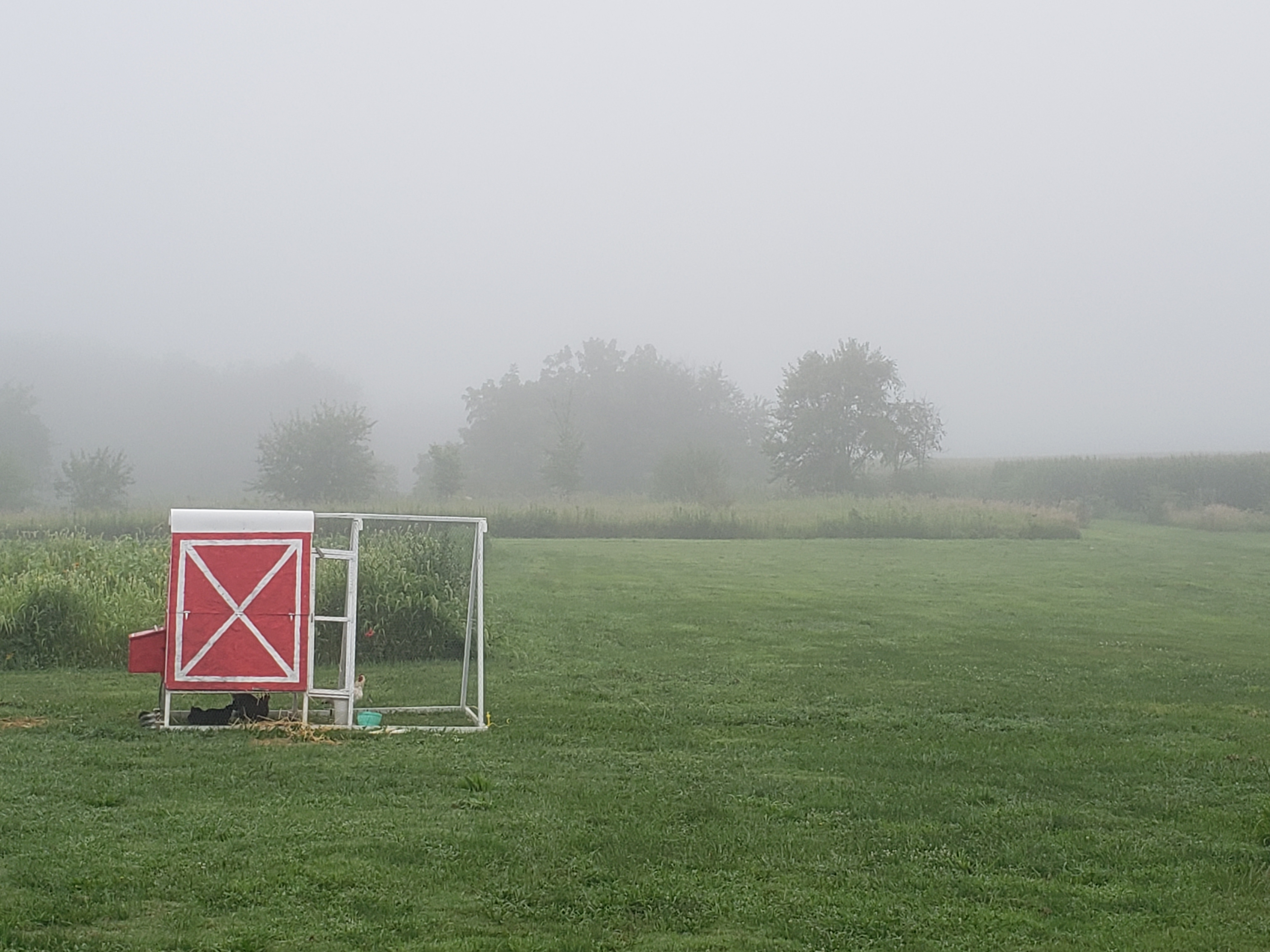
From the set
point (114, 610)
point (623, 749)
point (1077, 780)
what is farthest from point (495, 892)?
point (114, 610)

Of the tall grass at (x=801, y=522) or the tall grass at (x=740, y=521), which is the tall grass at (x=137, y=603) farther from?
the tall grass at (x=801, y=522)

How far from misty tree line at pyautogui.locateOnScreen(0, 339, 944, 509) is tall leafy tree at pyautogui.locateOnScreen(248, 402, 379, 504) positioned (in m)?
0.06

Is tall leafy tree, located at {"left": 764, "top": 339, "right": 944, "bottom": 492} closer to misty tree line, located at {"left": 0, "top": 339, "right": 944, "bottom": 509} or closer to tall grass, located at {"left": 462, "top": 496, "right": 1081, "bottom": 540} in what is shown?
misty tree line, located at {"left": 0, "top": 339, "right": 944, "bottom": 509}

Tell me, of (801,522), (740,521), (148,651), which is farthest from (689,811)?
(801,522)

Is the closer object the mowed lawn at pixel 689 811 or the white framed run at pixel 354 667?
the mowed lawn at pixel 689 811

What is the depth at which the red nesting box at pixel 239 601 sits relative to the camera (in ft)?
27.1

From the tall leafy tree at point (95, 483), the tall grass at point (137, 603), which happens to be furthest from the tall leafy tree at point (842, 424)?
the tall grass at point (137, 603)

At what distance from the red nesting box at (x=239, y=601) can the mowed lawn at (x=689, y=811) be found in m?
0.52

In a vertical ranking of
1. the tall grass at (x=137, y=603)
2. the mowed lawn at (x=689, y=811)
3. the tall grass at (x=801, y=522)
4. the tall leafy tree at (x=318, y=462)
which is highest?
the tall leafy tree at (x=318, y=462)

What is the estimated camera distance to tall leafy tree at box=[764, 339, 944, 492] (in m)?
56.5

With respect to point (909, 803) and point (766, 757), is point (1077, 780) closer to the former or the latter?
point (909, 803)

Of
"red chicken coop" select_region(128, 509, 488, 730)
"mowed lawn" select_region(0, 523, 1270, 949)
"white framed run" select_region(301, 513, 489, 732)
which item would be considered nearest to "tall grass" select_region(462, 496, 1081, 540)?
"mowed lawn" select_region(0, 523, 1270, 949)

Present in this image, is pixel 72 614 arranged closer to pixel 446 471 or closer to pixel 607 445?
pixel 446 471

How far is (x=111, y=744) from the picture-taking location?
7.74m
